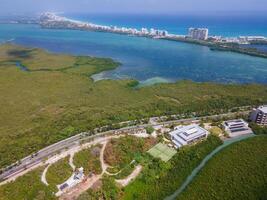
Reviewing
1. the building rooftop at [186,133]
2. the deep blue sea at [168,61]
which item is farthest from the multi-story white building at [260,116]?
the deep blue sea at [168,61]

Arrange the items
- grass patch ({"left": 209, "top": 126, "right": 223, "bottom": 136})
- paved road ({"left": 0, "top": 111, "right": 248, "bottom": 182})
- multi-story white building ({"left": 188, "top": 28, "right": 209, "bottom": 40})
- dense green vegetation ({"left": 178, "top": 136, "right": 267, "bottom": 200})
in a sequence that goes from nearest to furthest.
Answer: dense green vegetation ({"left": 178, "top": 136, "right": 267, "bottom": 200}), paved road ({"left": 0, "top": 111, "right": 248, "bottom": 182}), grass patch ({"left": 209, "top": 126, "right": 223, "bottom": 136}), multi-story white building ({"left": 188, "top": 28, "right": 209, "bottom": 40})

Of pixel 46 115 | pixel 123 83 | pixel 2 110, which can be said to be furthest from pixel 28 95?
pixel 123 83

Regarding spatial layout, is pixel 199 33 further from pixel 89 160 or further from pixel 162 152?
pixel 89 160

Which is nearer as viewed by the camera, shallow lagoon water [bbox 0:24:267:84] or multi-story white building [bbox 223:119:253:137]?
multi-story white building [bbox 223:119:253:137]

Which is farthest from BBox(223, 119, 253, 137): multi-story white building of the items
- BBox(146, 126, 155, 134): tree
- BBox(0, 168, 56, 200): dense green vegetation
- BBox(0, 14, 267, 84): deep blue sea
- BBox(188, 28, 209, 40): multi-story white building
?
BBox(188, 28, 209, 40): multi-story white building

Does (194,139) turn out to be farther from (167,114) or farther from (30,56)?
(30,56)

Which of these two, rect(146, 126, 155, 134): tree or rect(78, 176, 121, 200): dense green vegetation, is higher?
rect(146, 126, 155, 134): tree

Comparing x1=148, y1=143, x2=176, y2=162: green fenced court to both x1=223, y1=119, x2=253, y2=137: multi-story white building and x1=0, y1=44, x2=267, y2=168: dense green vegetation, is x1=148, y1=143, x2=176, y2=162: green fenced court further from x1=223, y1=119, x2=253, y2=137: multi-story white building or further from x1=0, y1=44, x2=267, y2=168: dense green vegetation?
x1=223, y1=119, x2=253, y2=137: multi-story white building
